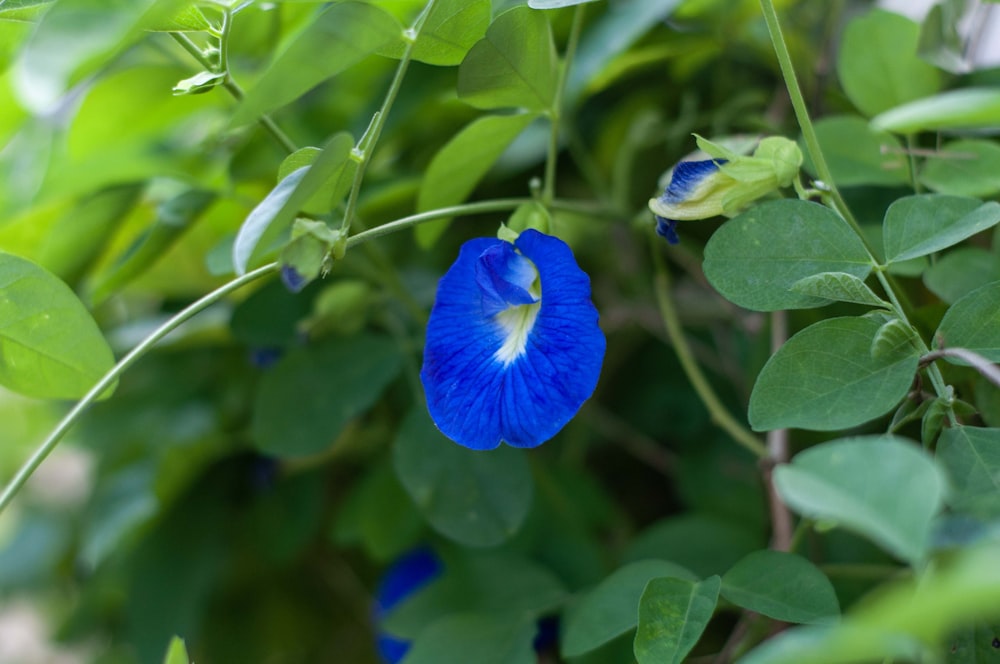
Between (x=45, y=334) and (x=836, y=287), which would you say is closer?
(x=836, y=287)

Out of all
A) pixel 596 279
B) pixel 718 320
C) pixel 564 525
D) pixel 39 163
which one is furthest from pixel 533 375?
pixel 39 163

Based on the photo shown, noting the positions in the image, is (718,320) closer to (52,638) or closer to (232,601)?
(232,601)

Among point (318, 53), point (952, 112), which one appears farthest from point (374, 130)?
point (952, 112)

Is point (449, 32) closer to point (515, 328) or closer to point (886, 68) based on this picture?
point (515, 328)

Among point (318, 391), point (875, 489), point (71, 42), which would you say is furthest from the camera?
point (318, 391)

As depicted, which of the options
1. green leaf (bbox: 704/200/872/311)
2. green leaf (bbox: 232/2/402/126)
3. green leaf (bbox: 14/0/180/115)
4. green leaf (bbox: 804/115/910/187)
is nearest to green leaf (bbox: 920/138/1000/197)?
green leaf (bbox: 804/115/910/187)
